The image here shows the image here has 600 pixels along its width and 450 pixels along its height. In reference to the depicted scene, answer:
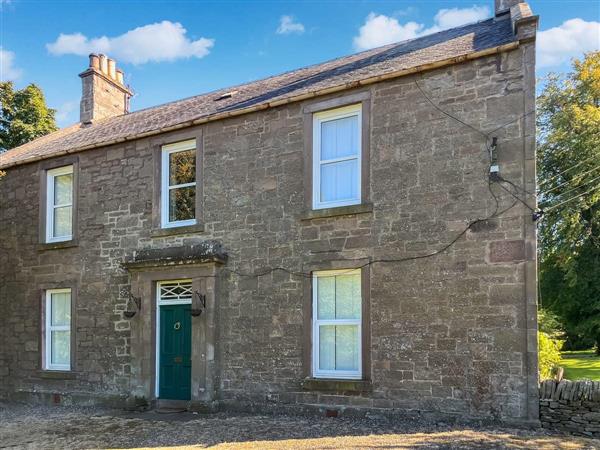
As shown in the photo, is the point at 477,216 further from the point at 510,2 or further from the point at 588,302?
the point at 588,302

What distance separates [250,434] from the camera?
842 cm

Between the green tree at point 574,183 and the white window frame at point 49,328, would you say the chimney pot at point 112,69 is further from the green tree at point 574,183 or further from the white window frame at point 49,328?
the green tree at point 574,183

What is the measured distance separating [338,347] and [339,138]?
388 centimetres

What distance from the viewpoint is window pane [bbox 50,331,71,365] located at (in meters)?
12.9

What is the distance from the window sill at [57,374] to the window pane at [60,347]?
11.7 inches

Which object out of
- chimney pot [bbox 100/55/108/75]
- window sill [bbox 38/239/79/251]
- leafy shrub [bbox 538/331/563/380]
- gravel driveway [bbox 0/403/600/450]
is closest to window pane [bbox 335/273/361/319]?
gravel driveway [bbox 0/403/600/450]

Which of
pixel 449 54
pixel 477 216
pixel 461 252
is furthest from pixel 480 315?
pixel 449 54

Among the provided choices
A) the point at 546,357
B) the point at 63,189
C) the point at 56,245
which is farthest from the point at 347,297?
the point at 63,189

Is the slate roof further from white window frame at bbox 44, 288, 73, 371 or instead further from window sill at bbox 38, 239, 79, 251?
white window frame at bbox 44, 288, 73, 371

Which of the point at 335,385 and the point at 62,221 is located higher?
the point at 62,221

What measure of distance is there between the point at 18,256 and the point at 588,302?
24.7m

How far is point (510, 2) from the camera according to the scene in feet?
36.5

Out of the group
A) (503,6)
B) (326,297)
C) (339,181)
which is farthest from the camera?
(503,6)

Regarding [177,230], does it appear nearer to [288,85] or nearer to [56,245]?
[56,245]
